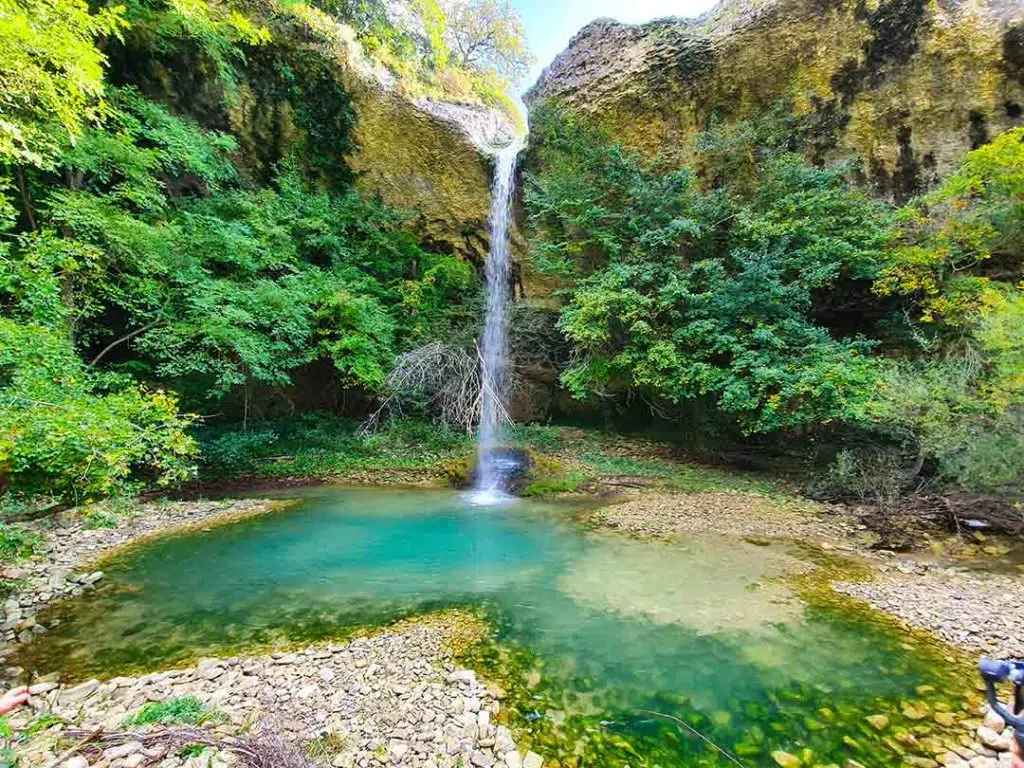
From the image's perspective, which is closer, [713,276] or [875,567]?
[875,567]

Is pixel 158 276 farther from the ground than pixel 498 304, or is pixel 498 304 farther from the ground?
pixel 498 304

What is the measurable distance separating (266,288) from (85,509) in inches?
226

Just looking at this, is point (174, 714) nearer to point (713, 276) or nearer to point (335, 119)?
point (713, 276)

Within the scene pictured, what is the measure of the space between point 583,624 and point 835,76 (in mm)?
11411

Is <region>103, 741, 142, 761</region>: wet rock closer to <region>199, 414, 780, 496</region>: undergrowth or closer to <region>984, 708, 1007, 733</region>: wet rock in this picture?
<region>984, 708, 1007, 733</region>: wet rock

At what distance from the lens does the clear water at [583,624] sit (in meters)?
2.75

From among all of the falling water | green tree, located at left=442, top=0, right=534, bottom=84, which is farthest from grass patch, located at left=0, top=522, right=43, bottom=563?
green tree, located at left=442, top=0, right=534, bottom=84

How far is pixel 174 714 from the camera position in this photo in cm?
254

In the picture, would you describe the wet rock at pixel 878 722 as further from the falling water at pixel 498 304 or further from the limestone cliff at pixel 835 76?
the limestone cliff at pixel 835 76

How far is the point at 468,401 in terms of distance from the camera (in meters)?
10.7

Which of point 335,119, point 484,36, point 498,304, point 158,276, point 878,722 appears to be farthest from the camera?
point 484,36

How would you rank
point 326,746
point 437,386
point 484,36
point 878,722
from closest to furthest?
point 326,746 < point 878,722 < point 437,386 < point 484,36

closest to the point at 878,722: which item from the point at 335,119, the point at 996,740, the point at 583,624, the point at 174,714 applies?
the point at 996,740

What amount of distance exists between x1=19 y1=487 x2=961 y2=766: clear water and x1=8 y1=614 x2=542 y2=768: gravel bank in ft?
1.06
